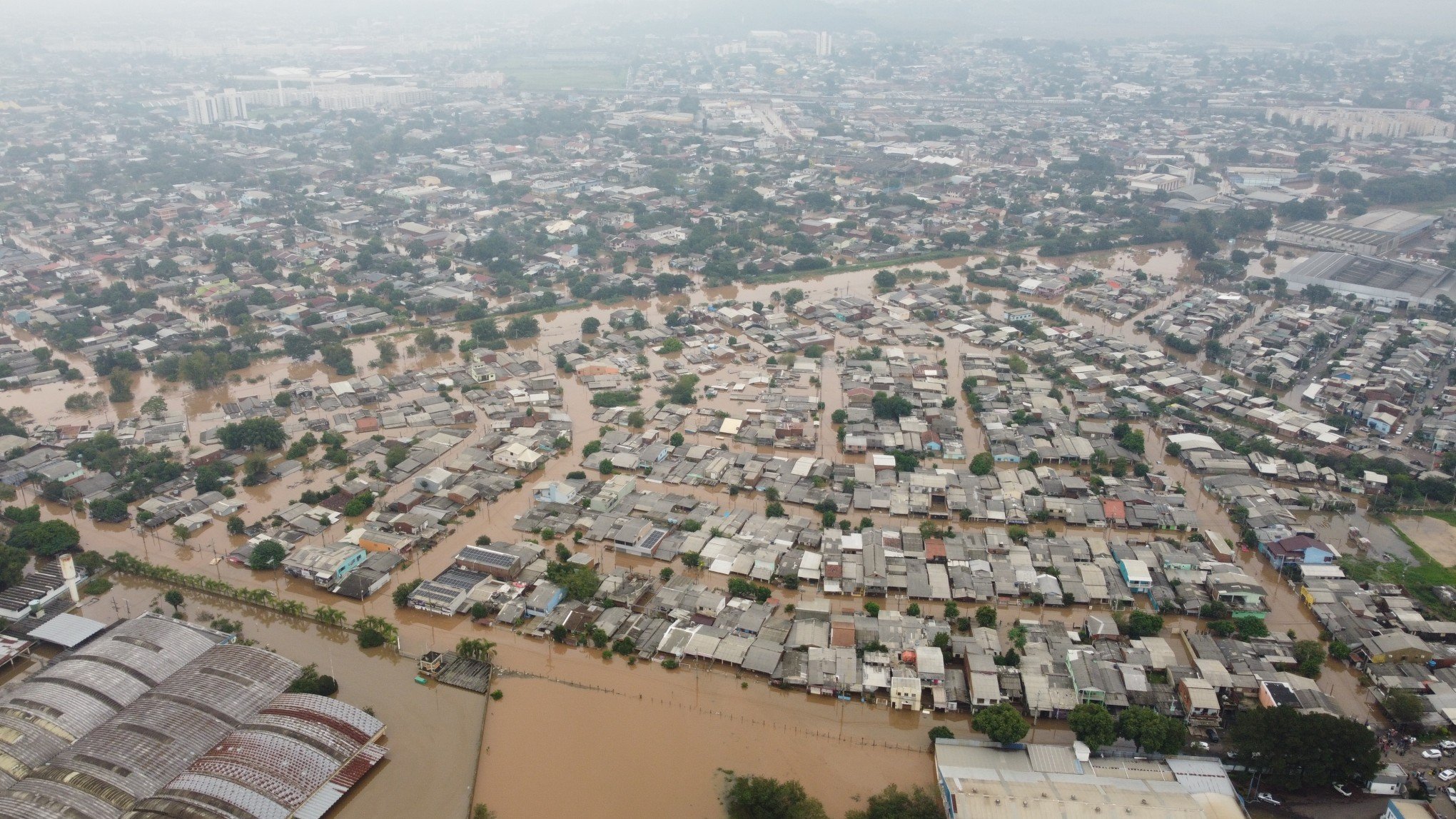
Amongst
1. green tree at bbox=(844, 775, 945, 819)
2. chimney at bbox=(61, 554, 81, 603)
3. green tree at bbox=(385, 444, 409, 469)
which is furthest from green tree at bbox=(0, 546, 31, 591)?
green tree at bbox=(844, 775, 945, 819)

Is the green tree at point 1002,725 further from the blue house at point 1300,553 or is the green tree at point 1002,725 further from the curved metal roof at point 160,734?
the curved metal roof at point 160,734

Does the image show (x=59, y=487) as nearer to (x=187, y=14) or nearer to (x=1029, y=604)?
(x=1029, y=604)

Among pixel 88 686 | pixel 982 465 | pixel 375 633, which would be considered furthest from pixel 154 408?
pixel 982 465

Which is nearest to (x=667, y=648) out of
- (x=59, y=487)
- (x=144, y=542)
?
(x=144, y=542)

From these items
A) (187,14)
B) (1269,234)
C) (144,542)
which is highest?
(187,14)

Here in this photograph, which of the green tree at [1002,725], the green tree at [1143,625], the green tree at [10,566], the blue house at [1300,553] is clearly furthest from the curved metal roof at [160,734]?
the blue house at [1300,553]

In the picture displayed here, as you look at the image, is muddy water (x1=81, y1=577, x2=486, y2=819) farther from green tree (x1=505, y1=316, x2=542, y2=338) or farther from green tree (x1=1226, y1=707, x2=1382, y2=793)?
green tree (x1=505, y1=316, x2=542, y2=338)
